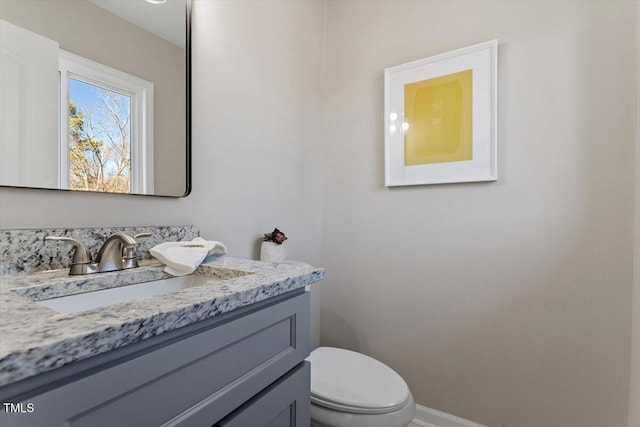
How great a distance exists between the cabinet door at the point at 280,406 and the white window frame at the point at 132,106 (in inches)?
29.6

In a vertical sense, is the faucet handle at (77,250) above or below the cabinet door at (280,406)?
above

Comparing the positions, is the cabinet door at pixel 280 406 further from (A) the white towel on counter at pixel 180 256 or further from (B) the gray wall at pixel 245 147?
(B) the gray wall at pixel 245 147

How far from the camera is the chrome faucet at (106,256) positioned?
783mm

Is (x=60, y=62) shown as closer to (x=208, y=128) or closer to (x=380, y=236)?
(x=208, y=128)

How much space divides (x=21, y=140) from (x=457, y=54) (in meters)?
1.65

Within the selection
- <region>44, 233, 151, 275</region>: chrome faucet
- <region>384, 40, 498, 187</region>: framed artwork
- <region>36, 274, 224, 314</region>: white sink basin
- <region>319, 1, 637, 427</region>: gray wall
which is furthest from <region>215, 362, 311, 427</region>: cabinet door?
<region>384, 40, 498, 187</region>: framed artwork

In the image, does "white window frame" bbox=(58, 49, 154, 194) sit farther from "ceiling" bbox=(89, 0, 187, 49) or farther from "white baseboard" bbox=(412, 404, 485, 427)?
"white baseboard" bbox=(412, 404, 485, 427)

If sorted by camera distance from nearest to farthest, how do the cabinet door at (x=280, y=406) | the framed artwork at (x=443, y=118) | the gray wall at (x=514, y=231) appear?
1. the cabinet door at (x=280, y=406)
2. the gray wall at (x=514, y=231)
3. the framed artwork at (x=443, y=118)

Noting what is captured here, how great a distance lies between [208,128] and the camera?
1.24 metres

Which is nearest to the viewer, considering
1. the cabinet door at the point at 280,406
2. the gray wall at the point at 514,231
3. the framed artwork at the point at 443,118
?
the cabinet door at the point at 280,406

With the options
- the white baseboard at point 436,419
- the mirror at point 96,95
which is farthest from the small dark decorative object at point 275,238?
the white baseboard at point 436,419

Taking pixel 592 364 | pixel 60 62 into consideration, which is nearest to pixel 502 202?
pixel 592 364

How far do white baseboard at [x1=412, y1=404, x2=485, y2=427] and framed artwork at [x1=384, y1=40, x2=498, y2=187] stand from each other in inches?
44.3

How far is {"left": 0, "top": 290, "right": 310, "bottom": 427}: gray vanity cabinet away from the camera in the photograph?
38 cm
